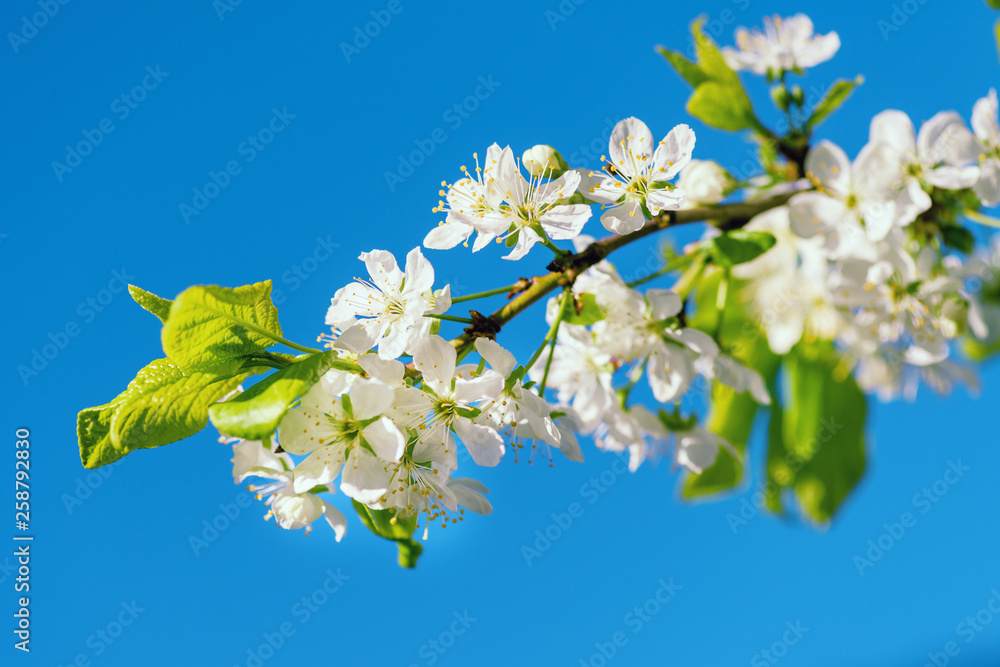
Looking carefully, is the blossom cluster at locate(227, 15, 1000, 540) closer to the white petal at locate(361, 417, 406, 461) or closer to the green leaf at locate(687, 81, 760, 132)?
the white petal at locate(361, 417, 406, 461)

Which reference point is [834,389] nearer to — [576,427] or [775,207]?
[775,207]

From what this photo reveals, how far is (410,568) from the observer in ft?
5.16

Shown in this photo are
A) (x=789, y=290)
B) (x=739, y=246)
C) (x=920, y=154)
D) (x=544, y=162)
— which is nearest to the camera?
(x=544, y=162)

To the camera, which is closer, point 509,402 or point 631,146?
point 509,402

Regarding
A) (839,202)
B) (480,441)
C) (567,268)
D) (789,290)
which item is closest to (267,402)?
(480,441)

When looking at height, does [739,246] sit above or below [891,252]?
above

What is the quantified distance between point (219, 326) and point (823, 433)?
2.21 meters

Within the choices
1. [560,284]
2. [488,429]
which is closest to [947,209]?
[560,284]

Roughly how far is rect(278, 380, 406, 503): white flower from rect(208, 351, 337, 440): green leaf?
55mm

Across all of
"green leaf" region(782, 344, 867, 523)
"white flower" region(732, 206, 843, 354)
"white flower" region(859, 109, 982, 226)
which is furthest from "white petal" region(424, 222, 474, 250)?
"green leaf" region(782, 344, 867, 523)

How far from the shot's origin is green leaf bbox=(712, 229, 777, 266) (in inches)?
62.5

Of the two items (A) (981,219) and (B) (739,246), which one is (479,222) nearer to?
(B) (739,246)

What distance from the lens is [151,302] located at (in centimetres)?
131

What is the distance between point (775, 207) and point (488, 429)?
3.14 feet
